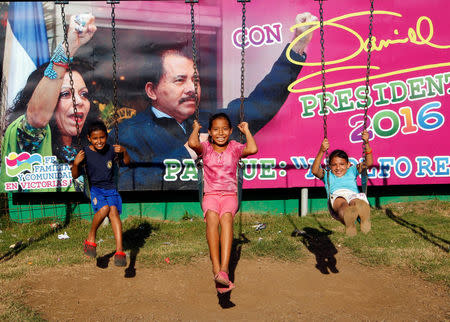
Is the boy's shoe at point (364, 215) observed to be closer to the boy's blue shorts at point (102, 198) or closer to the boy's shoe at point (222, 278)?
A: the boy's shoe at point (222, 278)

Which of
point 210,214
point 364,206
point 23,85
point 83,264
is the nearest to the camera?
point 210,214

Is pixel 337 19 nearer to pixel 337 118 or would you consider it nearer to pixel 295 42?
pixel 295 42

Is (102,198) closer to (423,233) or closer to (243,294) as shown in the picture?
(243,294)

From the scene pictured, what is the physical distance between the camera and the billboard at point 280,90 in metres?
7.05

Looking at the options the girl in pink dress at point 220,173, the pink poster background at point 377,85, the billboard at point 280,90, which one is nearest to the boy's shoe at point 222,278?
the girl in pink dress at point 220,173

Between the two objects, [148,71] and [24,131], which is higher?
[148,71]

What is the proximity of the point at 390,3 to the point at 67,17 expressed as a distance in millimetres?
5485

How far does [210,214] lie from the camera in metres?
Result: 3.90

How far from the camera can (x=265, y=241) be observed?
620 centimetres

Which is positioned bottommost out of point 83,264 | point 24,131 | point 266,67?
point 83,264

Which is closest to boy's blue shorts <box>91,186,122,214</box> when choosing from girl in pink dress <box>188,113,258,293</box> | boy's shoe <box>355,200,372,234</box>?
girl in pink dress <box>188,113,258,293</box>

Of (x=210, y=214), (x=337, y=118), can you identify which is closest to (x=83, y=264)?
(x=210, y=214)

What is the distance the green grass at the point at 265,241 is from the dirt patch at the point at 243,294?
26cm

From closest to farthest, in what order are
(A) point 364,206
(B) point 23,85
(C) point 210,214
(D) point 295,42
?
(C) point 210,214, (A) point 364,206, (B) point 23,85, (D) point 295,42
